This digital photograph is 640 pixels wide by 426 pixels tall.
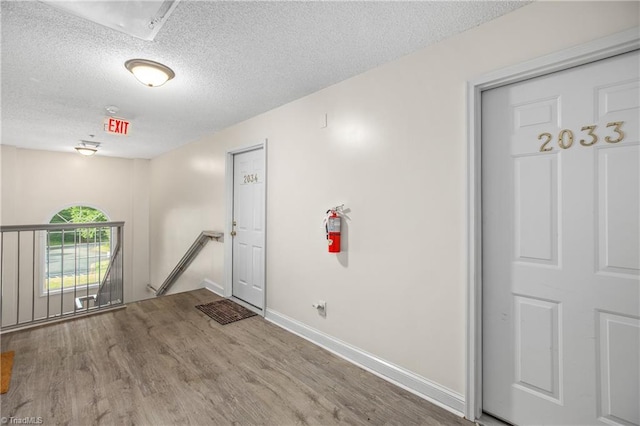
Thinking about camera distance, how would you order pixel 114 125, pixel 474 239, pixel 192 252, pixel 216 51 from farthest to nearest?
1. pixel 192 252
2. pixel 114 125
3. pixel 216 51
4. pixel 474 239

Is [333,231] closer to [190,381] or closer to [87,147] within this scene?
[190,381]

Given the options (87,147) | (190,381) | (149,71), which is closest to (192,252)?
(87,147)

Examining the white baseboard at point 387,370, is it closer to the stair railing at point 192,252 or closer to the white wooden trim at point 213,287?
the white wooden trim at point 213,287

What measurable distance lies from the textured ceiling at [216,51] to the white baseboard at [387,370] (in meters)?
2.42

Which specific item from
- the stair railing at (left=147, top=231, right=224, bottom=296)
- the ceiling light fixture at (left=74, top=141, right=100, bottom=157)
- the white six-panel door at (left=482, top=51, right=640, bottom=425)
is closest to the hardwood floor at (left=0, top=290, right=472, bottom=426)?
the white six-panel door at (left=482, top=51, right=640, bottom=425)

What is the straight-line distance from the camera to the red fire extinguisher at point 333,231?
2617 mm

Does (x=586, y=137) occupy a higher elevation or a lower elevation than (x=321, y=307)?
higher

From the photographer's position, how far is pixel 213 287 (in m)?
4.58

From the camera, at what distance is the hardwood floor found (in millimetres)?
1885

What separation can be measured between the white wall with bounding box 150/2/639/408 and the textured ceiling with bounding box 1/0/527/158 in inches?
7.7

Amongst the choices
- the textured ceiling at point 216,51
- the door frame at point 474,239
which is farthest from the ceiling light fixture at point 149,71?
the door frame at point 474,239

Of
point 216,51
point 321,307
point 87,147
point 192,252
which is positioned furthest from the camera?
point 87,147

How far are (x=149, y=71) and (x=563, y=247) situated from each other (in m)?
3.14

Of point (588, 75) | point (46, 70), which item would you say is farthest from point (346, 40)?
point (46, 70)
